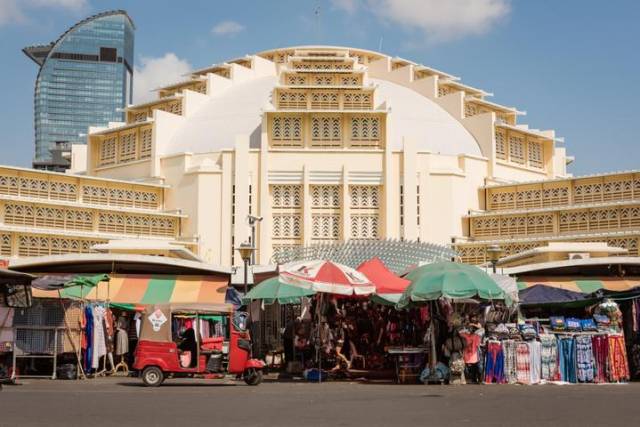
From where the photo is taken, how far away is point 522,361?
21203 millimetres

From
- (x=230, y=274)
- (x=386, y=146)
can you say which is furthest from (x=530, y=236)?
(x=230, y=274)

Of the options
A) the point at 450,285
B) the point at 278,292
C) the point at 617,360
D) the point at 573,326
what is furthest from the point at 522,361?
the point at 278,292

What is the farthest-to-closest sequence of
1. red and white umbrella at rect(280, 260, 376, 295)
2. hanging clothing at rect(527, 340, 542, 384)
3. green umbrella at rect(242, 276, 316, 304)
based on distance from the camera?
1. green umbrella at rect(242, 276, 316, 304)
2. red and white umbrella at rect(280, 260, 376, 295)
3. hanging clothing at rect(527, 340, 542, 384)

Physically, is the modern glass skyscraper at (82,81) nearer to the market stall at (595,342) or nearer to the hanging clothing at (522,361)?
the market stall at (595,342)

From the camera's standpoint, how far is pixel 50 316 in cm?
2312

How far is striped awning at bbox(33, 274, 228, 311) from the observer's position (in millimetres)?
27812

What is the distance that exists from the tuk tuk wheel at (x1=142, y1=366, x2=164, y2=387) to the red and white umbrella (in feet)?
12.9

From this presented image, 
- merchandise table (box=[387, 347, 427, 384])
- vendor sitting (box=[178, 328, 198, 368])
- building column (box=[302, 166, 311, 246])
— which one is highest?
building column (box=[302, 166, 311, 246])

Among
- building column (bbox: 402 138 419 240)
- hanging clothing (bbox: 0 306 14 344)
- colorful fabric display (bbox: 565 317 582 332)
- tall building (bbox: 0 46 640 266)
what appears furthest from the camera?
building column (bbox: 402 138 419 240)

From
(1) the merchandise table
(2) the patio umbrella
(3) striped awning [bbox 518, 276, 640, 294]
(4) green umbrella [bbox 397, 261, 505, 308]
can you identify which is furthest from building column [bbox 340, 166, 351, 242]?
(4) green umbrella [bbox 397, 261, 505, 308]

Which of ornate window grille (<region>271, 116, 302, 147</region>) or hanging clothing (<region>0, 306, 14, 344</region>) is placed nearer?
hanging clothing (<region>0, 306, 14, 344</region>)

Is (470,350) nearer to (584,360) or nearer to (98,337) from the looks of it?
(584,360)

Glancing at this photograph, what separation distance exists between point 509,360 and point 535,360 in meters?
0.56

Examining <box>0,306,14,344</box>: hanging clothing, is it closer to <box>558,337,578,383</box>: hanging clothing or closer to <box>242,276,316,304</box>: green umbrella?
<box>242,276,316,304</box>: green umbrella
